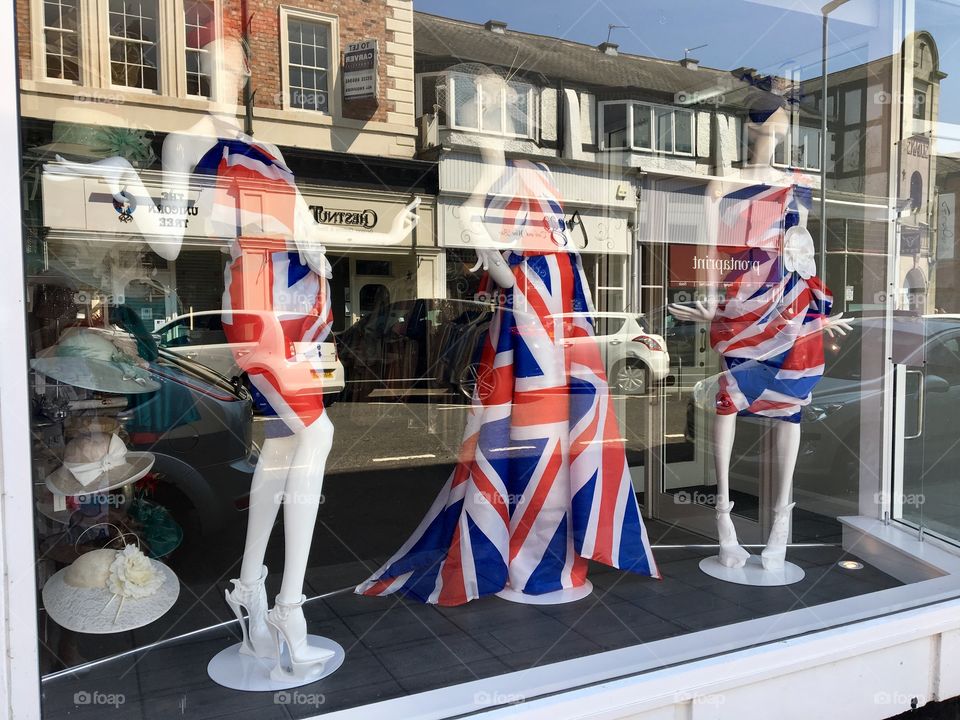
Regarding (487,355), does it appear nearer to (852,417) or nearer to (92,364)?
(92,364)

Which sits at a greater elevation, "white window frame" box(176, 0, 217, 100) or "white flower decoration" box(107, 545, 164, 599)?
"white window frame" box(176, 0, 217, 100)

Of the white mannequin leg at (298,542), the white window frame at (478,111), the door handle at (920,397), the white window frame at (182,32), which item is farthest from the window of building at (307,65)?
the door handle at (920,397)

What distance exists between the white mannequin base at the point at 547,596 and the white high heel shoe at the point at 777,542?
2.36 feet

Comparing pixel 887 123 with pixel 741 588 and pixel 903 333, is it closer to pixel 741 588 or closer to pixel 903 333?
pixel 903 333

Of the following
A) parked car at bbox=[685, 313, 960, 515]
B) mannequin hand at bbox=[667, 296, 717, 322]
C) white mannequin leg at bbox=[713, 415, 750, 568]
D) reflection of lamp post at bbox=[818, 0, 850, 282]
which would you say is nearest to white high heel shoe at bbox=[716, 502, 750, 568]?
white mannequin leg at bbox=[713, 415, 750, 568]

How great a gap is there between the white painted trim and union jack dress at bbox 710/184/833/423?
2.23 m

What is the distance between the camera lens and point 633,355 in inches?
145

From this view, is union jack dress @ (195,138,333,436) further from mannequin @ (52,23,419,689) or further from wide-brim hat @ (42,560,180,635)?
wide-brim hat @ (42,560,180,635)

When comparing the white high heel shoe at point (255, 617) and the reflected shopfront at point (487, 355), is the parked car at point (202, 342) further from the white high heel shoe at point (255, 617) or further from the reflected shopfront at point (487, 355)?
the white high heel shoe at point (255, 617)

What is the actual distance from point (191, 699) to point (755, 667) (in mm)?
1427

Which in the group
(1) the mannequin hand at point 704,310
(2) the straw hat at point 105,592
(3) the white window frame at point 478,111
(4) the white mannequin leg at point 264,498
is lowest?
(2) the straw hat at point 105,592

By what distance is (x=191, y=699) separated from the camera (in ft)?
6.29

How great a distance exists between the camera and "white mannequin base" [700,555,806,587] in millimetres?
2746

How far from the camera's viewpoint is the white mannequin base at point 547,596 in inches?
100
